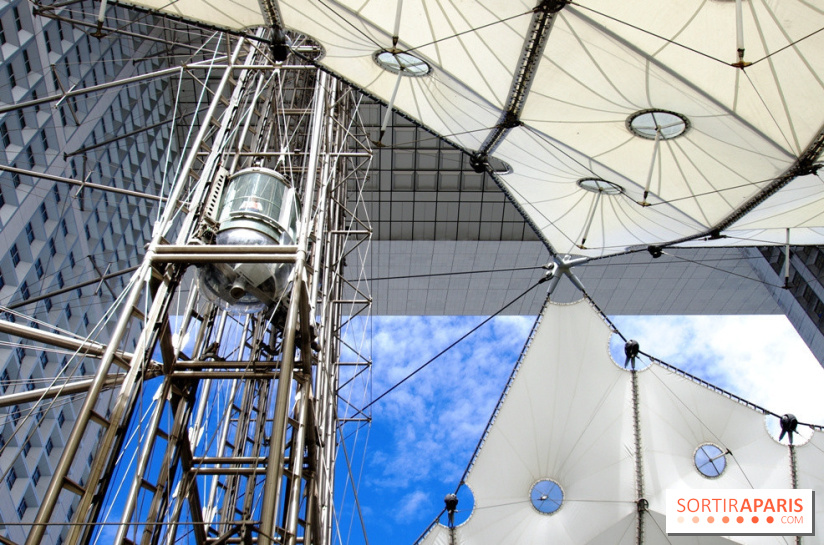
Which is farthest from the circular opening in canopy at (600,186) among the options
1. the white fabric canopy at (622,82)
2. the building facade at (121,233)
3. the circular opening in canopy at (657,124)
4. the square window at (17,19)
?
the square window at (17,19)

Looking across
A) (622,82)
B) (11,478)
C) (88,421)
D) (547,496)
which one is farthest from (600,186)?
(11,478)

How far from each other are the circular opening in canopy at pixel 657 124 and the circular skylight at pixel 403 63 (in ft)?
14.2

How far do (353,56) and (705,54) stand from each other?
6.49m

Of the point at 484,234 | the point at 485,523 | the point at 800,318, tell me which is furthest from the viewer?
the point at 484,234

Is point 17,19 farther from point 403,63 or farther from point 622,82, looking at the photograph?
point 622,82

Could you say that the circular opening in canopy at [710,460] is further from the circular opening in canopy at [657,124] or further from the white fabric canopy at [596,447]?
the circular opening in canopy at [657,124]

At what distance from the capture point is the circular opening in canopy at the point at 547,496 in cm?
1833

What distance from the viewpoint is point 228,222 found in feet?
33.2

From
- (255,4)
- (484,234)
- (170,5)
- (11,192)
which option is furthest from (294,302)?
(484,234)

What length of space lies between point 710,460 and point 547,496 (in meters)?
4.09

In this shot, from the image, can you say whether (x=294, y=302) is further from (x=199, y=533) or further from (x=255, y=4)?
(x=255, y=4)

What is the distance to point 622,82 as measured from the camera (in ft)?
44.6

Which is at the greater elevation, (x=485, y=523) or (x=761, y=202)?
(x=761, y=202)

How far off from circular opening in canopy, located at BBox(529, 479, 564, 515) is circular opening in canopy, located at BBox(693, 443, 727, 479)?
3445mm
